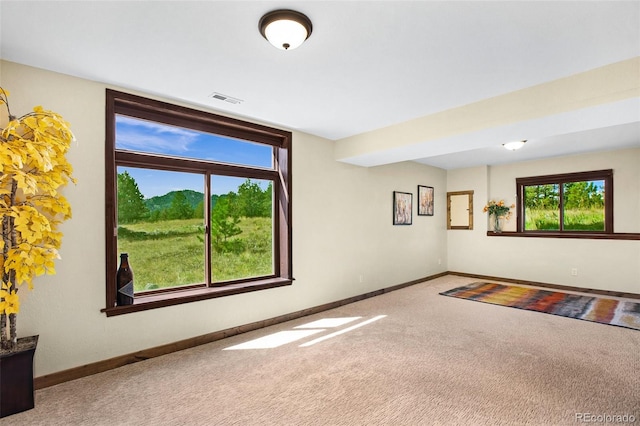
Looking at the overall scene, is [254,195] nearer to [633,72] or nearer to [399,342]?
[399,342]

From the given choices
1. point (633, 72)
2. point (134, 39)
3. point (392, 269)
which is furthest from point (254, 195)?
point (633, 72)

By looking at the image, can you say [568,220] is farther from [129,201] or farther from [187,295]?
[129,201]

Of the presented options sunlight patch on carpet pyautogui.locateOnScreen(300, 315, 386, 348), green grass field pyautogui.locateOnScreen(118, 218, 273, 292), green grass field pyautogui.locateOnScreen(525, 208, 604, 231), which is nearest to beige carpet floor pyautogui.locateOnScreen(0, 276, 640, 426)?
sunlight patch on carpet pyautogui.locateOnScreen(300, 315, 386, 348)

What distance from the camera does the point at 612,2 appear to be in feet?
5.79

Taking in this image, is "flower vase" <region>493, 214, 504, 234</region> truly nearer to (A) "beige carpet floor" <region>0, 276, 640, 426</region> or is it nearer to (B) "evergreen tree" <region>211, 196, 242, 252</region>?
(A) "beige carpet floor" <region>0, 276, 640, 426</region>

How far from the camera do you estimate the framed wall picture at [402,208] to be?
5.73 metres

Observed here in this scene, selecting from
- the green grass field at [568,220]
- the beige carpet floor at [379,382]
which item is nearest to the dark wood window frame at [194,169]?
the beige carpet floor at [379,382]

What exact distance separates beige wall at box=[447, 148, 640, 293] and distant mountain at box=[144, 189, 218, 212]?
18.2ft

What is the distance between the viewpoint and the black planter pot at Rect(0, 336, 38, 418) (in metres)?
2.07

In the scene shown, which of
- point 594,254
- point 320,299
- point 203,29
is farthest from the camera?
point 594,254

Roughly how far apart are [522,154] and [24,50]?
258 inches

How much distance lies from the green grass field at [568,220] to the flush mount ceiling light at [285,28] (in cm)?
611

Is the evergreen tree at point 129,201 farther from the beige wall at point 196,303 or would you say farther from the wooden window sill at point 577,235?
the wooden window sill at point 577,235

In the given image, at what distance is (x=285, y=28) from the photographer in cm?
189
